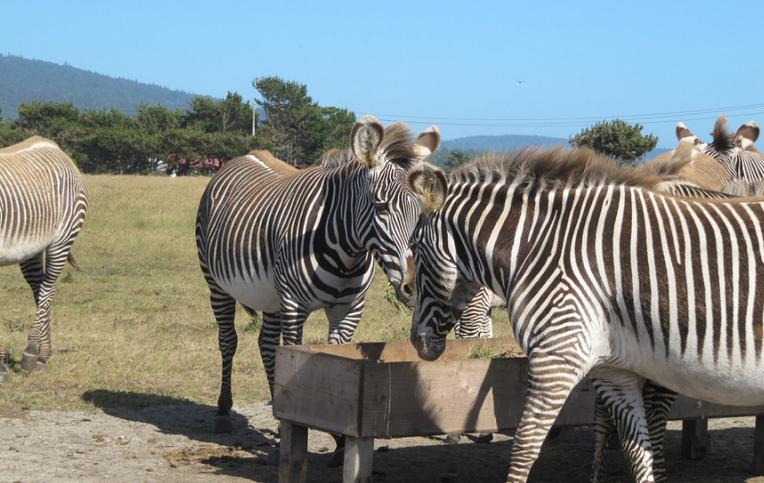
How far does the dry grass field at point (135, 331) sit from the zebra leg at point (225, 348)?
70cm

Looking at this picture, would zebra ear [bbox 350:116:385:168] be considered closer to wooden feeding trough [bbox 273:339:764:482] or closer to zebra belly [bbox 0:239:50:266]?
wooden feeding trough [bbox 273:339:764:482]

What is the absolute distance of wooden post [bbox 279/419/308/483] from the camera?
5824mm

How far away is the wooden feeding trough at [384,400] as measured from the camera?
18.0ft

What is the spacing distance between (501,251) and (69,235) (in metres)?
6.61

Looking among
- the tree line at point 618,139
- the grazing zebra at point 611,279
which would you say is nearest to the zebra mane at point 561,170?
the grazing zebra at point 611,279

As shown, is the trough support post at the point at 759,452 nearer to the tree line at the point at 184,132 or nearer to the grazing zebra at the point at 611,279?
the grazing zebra at the point at 611,279

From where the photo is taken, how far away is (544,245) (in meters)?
5.04

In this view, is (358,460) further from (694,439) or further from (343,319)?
(694,439)

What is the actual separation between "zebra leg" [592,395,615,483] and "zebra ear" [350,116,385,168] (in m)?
2.05

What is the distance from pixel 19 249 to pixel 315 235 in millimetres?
4277

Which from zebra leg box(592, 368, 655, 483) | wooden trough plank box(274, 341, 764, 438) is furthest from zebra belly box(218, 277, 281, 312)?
zebra leg box(592, 368, 655, 483)

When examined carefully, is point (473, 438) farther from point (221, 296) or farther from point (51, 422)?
point (51, 422)

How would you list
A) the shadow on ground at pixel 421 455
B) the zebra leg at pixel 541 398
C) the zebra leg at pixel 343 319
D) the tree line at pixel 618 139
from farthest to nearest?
the tree line at pixel 618 139 → the zebra leg at pixel 343 319 → the shadow on ground at pixel 421 455 → the zebra leg at pixel 541 398

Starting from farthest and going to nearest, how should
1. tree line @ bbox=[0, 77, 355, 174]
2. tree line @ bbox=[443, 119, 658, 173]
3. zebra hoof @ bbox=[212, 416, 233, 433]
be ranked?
tree line @ bbox=[0, 77, 355, 174] → tree line @ bbox=[443, 119, 658, 173] → zebra hoof @ bbox=[212, 416, 233, 433]
